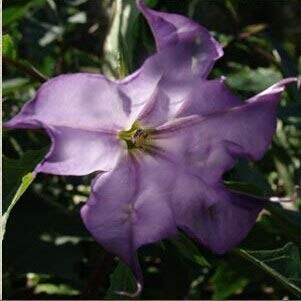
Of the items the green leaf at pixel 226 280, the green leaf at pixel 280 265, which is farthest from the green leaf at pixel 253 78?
the green leaf at pixel 280 265

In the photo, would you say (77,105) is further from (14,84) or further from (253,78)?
(253,78)

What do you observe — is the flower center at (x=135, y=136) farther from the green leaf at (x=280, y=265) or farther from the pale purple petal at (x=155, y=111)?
the green leaf at (x=280, y=265)

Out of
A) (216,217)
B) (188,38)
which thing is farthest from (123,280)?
(188,38)

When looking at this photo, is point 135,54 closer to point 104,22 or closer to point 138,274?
point 104,22

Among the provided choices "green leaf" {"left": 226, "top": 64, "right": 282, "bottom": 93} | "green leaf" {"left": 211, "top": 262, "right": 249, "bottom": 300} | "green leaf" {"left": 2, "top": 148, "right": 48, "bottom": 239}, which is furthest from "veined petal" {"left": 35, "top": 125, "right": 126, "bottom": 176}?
"green leaf" {"left": 226, "top": 64, "right": 282, "bottom": 93}

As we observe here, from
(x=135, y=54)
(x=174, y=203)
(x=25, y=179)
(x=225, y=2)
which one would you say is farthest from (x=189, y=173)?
(x=225, y=2)

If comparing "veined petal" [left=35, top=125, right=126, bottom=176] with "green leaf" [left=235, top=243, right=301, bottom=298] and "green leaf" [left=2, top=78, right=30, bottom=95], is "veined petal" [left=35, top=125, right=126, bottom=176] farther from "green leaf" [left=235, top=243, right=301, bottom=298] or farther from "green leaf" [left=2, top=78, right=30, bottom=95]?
"green leaf" [left=2, top=78, right=30, bottom=95]
